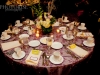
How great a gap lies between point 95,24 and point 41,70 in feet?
9.47

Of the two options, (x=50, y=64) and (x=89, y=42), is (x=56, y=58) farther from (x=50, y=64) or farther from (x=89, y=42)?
(x=89, y=42)

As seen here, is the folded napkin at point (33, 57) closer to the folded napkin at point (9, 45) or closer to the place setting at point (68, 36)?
the folded napkin at point (9, 45)

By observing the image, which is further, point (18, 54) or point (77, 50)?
point (77, 50)

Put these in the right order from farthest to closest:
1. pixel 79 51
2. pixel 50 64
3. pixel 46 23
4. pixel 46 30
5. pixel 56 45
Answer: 1. pixel 46 30
2. pixel 46 23
3. pixel 56 45
4. pixel 79 51
5. pixel 50 64

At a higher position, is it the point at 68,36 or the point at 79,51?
the point at 68,36

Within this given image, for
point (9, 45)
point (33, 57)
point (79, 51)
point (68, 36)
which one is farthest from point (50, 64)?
point (9, 45)

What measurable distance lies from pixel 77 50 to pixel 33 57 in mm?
796

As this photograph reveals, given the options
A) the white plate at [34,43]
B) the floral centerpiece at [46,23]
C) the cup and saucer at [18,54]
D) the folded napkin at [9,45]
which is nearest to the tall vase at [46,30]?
the floral centerpiece at [46,23]

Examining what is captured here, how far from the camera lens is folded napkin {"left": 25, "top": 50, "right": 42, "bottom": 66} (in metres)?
2.19

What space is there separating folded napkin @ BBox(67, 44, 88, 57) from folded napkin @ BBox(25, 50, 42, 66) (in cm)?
58

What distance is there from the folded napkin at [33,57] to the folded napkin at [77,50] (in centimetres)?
58

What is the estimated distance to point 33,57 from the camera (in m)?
2.28

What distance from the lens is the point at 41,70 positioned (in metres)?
2.20

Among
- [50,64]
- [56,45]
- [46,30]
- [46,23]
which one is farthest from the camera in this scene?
[46,30]
